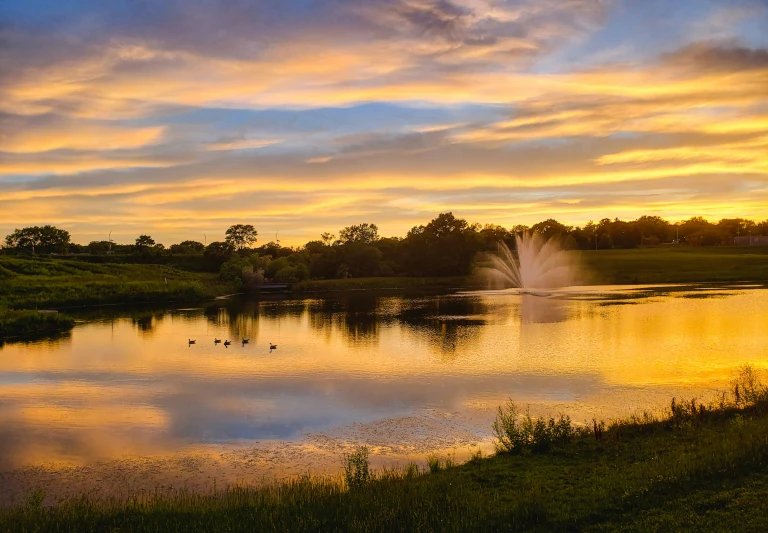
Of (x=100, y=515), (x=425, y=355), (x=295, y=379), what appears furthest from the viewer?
(x=425, y=355)

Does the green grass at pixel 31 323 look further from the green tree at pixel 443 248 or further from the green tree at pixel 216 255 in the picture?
the green tree at pixel 216 255

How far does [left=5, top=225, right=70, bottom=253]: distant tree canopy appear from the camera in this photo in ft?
585

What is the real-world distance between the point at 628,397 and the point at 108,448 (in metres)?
19.2

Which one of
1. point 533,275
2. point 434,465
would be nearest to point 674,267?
point 533,275

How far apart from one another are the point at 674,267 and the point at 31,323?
10594 centimetres

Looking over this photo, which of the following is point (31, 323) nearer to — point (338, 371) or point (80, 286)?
point (80, 286)

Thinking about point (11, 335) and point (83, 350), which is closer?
point (83, 350)

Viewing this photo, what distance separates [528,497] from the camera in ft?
39.7

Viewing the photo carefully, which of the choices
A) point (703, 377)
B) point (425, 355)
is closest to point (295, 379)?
point (425, 355)

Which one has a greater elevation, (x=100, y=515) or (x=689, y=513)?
(x=689, y=513)

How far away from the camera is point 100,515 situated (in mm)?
12711

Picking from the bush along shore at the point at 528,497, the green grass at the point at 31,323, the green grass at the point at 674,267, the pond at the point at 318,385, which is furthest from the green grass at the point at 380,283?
the bush along shore at the point at 528,497

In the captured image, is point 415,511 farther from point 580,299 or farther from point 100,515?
point 580,299

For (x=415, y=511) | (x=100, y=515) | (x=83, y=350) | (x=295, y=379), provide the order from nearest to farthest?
(x=415, y=511)
(x=100, y=515)
(x=295, y=379)
(x=83, y=350)
